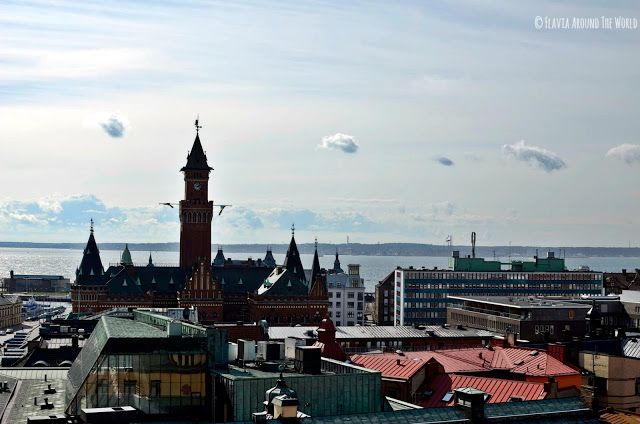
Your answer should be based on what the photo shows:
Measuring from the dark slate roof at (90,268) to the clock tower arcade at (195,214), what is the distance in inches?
499

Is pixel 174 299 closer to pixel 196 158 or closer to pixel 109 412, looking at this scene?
pixel 196 158

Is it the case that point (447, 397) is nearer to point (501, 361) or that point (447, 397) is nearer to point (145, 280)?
point (501, 361)

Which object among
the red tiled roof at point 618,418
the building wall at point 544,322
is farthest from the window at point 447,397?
the building wall at point 544,322

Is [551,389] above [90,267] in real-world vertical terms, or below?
below

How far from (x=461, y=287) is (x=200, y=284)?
53458mm

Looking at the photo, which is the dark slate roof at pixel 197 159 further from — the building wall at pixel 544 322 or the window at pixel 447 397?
the window at pixel 447 397

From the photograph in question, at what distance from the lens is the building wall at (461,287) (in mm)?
192625

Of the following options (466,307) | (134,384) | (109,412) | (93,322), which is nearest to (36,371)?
(134,384)

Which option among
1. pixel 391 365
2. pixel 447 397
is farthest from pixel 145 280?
pixel 447 397

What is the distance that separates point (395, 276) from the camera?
649 feet

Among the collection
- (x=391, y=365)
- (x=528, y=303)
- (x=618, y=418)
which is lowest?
(x=618, y=418)

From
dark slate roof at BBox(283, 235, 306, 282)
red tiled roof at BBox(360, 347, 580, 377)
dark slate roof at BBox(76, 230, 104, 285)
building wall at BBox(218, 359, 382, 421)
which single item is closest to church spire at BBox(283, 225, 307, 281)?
dark slate roof at BBox(283, 235, 306, 282)

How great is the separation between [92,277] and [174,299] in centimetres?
1183

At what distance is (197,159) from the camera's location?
562ft
